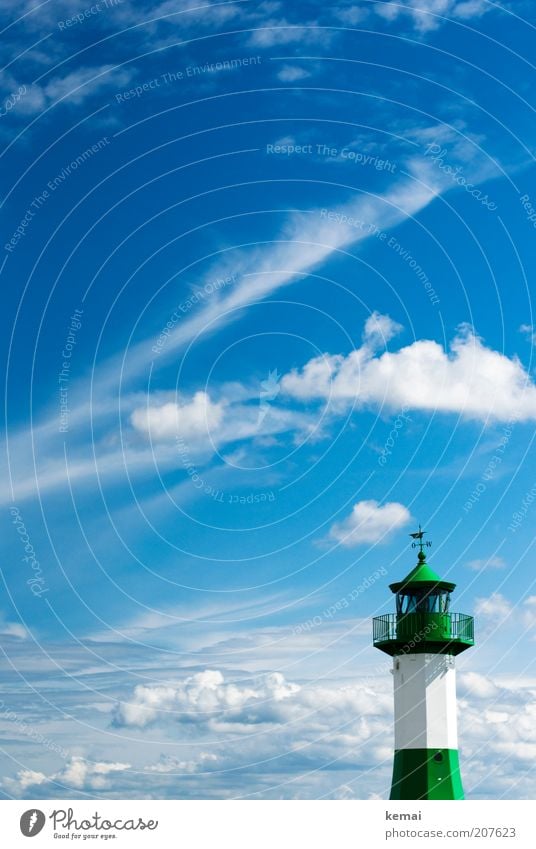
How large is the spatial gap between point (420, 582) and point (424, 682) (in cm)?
583

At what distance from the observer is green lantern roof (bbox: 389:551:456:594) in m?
65.4

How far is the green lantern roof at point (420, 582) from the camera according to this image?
65.4 metres

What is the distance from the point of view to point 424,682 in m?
62.1

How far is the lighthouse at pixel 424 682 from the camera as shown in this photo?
198 ft
